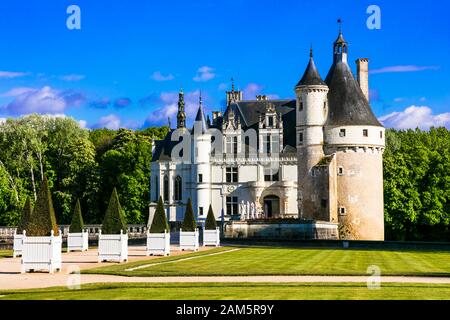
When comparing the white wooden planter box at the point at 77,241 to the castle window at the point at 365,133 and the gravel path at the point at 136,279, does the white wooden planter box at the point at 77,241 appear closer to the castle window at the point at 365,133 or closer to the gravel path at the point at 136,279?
the gravel path at the point at 136,279

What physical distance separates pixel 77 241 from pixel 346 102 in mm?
25452

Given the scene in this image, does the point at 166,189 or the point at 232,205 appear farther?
the point at 166,189

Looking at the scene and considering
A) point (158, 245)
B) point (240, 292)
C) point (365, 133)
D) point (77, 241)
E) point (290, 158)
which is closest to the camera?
point (240, 292)

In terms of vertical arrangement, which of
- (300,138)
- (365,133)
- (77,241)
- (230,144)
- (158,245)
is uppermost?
(230,144)

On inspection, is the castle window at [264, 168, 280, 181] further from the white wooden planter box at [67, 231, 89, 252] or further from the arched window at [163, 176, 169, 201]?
the white wooden planter box at [67, 231, 89, 252]

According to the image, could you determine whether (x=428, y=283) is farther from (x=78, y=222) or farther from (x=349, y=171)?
(x=349, y=171)

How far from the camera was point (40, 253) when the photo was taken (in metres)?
23.4

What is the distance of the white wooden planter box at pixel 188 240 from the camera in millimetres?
39469

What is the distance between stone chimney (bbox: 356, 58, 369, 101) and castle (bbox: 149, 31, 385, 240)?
0.08 m

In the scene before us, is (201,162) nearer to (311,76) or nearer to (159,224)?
(311,76)

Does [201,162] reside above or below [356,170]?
above

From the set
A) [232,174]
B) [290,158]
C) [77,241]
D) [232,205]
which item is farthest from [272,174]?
[77,241]

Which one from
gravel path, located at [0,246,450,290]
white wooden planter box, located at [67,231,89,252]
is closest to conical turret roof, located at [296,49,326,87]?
white wooden planter box, located at [67,231,89,252]

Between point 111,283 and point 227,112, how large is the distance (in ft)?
172
